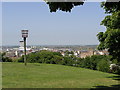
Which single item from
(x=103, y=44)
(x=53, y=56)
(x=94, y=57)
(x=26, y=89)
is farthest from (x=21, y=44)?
(x=94, y=57)

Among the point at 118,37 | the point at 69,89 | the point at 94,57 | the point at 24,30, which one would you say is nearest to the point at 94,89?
the point at 69,89

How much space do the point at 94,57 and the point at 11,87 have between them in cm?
3044

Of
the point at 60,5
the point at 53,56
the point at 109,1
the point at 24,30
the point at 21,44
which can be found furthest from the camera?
the point at 53,56

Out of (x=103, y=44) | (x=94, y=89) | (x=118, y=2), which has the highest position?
(x=118, y=2)

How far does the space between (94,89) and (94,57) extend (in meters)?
29.6

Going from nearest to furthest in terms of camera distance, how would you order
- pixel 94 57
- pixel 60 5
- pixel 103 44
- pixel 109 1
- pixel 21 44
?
pixel 60 5
pixel 109 1
pixel 103 44
pixel 21 44
pixel 94 57

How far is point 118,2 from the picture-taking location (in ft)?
21.3

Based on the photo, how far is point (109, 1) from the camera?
6.39m

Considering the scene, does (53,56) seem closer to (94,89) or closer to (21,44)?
(21,44)

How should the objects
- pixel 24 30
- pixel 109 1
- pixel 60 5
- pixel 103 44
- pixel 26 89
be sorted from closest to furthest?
pixel 60 5
pixel 109 1
pixel 26 89
pixel 103 44
pixel 24 30

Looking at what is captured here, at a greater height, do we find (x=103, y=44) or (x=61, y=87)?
(x=103, y=44)

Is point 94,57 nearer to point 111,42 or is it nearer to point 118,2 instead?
point 111,42

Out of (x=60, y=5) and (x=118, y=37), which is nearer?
(x=60, y=5)

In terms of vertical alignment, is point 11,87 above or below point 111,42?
below
